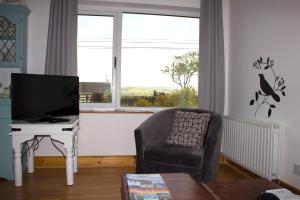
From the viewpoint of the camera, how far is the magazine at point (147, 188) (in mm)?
1598

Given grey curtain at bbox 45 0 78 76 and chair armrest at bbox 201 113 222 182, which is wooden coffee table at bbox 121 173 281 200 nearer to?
chair armrest at bbox 201 113 222 182

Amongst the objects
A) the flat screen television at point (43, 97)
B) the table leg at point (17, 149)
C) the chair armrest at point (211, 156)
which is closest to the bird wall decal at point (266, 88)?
the chair armrest at point (211, 156)

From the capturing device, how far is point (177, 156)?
2674 millimetres

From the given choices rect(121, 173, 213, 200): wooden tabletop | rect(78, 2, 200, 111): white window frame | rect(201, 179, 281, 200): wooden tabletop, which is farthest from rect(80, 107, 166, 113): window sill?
rect(201, 179, 281, 200): wooden tabletop

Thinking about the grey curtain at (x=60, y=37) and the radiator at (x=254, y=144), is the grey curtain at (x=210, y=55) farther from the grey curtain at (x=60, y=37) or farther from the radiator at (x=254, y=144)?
the grey curtain at (x=60, y=37)

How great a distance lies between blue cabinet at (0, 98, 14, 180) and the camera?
3.05 m

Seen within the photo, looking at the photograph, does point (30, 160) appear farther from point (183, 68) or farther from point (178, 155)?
point (183, 68)

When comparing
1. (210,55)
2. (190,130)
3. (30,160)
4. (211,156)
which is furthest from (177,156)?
(30,160)

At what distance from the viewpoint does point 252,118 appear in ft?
11.0

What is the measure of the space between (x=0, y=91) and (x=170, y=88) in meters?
2.27

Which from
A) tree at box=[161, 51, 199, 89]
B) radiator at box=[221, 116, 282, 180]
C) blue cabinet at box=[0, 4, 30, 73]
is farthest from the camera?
tree at box=[161, 51, 199, 89]

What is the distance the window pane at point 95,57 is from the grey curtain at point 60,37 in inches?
14.7

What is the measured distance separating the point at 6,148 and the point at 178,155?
1906 millimetres

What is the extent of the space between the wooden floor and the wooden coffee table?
3.23 ft
